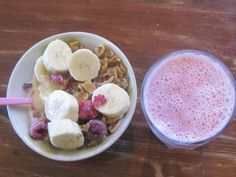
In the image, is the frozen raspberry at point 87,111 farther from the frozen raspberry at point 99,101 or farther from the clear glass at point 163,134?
the clear glass at point 163,134

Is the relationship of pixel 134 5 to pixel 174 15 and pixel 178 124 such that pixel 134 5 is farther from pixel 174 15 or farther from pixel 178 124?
pixel 178 124

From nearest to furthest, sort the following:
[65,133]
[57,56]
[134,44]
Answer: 1. [65,133]
2. [57,56]
3. [134,44]

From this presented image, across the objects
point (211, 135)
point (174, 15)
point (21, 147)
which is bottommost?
point (21, 147)

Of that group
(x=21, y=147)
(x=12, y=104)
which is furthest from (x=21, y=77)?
(x=21, y=147)

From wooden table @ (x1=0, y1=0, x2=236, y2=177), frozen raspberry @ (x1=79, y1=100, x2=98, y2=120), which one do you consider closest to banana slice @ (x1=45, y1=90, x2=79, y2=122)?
frozen raspberry @ (x1=79, y1=100, x2=98, y2=120)

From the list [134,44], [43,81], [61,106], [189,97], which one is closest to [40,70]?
[43,81]

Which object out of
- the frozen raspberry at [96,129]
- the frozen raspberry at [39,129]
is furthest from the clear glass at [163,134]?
the frozen raspberry at [39,129]

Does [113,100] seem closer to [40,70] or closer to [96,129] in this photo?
[96,129]
